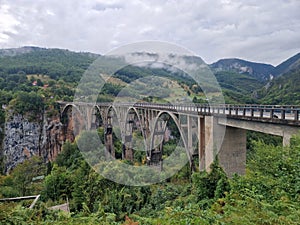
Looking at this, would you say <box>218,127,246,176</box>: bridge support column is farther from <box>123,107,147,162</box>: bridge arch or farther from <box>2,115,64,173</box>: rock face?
<box>2,115,64,173</box>: rock face

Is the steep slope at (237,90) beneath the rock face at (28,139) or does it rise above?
above

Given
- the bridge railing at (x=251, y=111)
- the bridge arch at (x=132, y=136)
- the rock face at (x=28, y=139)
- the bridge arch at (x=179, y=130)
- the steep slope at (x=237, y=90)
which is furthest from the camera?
the steep slope at (x=237, y=90)

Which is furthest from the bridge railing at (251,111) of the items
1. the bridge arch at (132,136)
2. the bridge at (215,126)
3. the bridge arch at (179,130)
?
the bridge arch at (132,136)

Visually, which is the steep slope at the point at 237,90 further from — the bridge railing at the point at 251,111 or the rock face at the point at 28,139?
the rock face at the point at 28,139

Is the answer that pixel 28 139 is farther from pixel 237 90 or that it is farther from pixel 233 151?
pixel 237 90

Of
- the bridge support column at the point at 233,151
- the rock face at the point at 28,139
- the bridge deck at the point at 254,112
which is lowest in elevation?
the rock face at the point at 28,139

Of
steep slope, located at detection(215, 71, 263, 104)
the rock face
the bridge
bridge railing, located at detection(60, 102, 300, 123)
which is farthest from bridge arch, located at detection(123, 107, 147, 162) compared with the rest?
steep slope, located at detection(215, 71, 263, 104)

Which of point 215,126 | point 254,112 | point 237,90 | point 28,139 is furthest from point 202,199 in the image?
point 237,90

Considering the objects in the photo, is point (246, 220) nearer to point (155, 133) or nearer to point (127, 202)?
point (127, 202)
